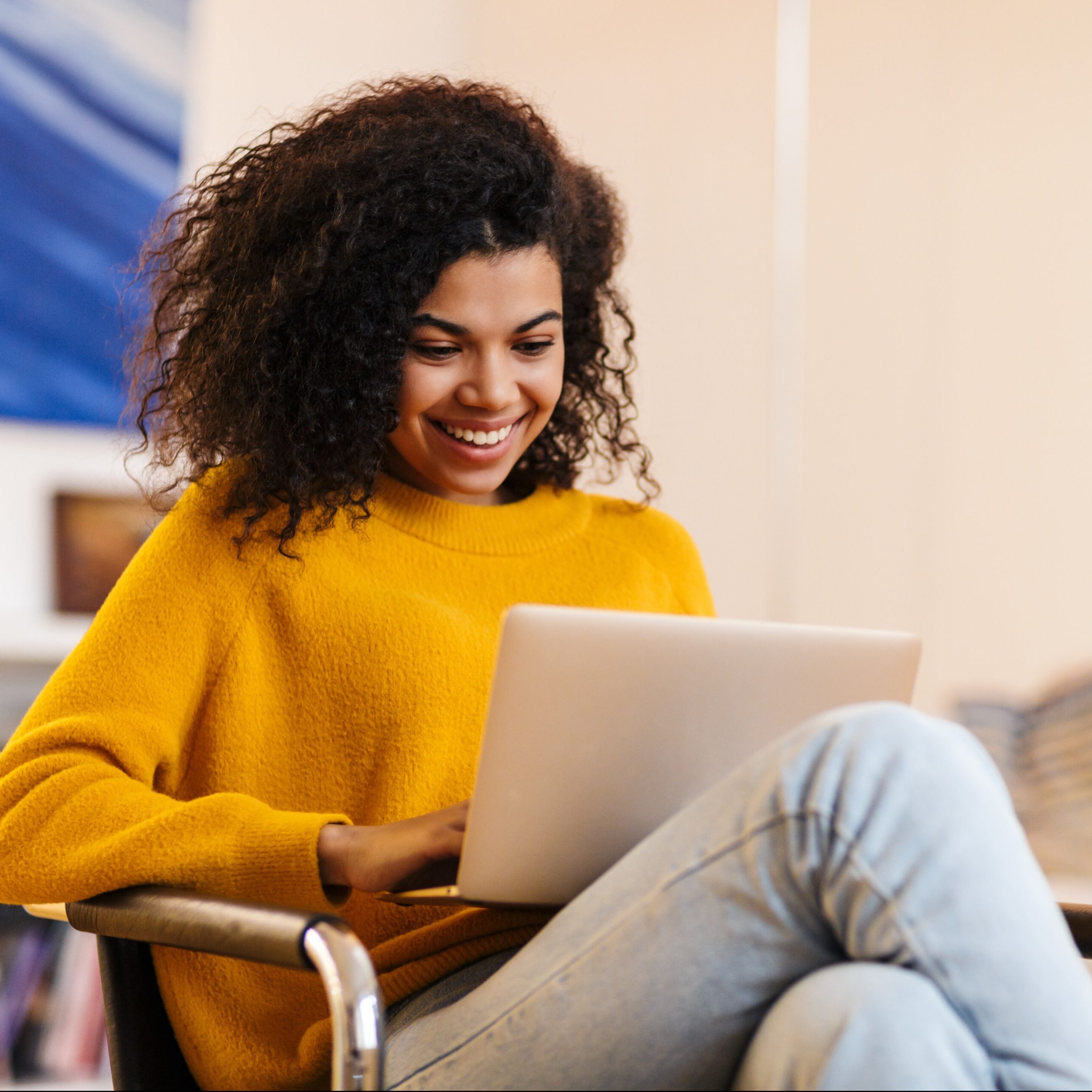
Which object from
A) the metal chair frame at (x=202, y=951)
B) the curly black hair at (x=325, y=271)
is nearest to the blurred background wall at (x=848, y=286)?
the curly black hair at (x=325, y=271)

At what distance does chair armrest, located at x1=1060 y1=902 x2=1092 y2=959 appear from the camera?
40.1 inches

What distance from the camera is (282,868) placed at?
37.7 inches

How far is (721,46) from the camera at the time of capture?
2.40 meters

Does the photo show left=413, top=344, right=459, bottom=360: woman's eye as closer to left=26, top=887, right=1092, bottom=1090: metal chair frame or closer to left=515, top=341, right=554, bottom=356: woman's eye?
left=515, top=341, right=554, bottom=356: woman's eye

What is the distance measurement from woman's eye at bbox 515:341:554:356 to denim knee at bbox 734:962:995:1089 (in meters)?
0.71

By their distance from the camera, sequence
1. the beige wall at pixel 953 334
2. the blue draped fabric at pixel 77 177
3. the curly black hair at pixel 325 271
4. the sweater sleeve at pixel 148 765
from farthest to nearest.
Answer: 1. the blue draped fabric at pixel 77 177
2. the beige wall at pixel 953 334
3. the curly black hair at pixel 325 271
4. the sweater sleeve at pixel 148 765

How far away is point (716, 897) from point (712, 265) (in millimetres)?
1775

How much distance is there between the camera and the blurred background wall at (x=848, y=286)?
6.66 ft

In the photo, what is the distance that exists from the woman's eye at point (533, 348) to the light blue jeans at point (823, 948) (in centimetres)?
59

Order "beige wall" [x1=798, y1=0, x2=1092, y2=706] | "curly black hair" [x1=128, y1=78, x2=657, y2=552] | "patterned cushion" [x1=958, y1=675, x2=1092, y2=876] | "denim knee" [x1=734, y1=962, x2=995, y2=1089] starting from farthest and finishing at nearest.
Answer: "beige wall" [x1=798, y1=0, x2=1092, y2=706], "patterned cushion" [x1=958, y1=675, x2=1092, y2=876], "curly black hair" [x1=128, y1=78, x2=657, y2=552], "denim knee" [x1=734, y1=962, x2=995, y2=1089]

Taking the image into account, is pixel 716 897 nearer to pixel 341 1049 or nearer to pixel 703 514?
pixel 341 1049

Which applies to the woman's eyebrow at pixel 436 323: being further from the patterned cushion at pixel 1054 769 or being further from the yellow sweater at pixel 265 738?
the patterned cushion at pixel 1054 769

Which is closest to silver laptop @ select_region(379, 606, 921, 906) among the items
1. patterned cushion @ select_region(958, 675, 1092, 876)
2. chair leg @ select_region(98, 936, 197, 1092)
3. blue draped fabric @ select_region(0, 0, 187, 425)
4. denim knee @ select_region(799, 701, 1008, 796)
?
denim knee @ select_region(799, 701, 1008, 796)

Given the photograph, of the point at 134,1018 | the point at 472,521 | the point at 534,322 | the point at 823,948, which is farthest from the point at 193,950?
the point at 534,322
